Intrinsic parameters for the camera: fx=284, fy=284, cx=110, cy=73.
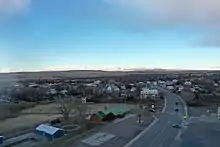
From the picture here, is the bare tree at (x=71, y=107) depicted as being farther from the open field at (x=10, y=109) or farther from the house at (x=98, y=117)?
the open field at (x=10, y=109)

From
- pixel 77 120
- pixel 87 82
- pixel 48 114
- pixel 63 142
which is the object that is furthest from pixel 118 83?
pixel 63 142

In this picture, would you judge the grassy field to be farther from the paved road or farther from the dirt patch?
the paved road

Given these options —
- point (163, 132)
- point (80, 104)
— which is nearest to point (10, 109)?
point (80, 104)

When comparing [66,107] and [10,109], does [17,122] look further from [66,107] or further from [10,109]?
[66,107]

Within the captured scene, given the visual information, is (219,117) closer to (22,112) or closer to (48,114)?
(48,114)

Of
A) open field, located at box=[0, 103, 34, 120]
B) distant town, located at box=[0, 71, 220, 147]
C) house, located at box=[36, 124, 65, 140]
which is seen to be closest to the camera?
house, located at box=[36, 124, 65, 140]

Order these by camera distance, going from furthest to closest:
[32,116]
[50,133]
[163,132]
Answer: [32,116]
[163,132]
[50,133]

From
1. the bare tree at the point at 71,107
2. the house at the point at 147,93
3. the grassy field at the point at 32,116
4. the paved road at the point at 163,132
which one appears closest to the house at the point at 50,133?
the grassy field at the point at 32,116

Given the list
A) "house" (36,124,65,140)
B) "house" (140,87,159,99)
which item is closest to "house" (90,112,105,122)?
"house" (36,124,65,140)
